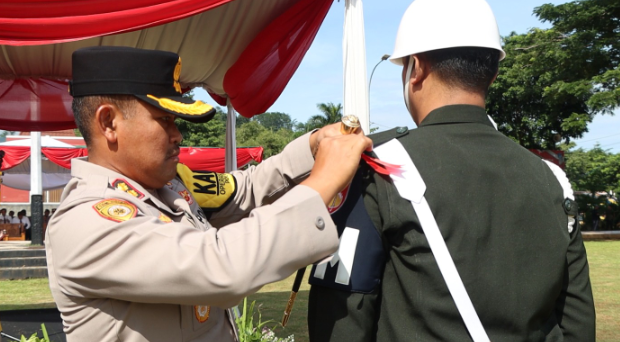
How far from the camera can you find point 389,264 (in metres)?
1.42

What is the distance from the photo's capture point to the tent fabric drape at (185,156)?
15.4m

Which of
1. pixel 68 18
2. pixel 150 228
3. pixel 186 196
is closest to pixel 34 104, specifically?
pixel 68 18

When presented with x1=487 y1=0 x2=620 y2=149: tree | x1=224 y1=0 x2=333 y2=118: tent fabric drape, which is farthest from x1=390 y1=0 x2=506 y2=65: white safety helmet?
x1=487 y1=0 x2=620 y2=149: tree

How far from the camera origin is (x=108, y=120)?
1.51 meters

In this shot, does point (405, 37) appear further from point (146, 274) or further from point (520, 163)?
point (146, 274)

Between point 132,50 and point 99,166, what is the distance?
32 cm

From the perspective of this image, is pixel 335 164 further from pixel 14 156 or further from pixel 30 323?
pixel 14 156

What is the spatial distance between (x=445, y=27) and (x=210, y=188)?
1042mm

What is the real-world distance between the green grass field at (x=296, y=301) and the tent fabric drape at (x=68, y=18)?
3.34 m

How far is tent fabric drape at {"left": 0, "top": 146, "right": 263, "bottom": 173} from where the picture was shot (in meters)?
15.4

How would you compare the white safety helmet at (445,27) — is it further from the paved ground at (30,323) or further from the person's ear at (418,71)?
the paved ground at (30,323)

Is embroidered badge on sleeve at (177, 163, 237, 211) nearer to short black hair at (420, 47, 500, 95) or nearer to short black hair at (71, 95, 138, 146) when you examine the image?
short black hair at (71, 95, 138, 146)

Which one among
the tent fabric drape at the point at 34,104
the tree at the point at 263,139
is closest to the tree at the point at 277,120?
the tree at the point at 263,139

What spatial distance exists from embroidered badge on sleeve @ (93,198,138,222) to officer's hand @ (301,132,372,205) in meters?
0.41
